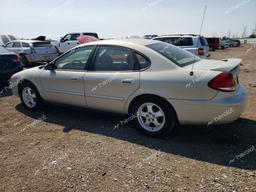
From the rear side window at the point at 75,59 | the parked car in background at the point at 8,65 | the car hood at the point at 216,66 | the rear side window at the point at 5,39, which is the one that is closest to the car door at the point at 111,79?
the rear side window at the point at 75,59

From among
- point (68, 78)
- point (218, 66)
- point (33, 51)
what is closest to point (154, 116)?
point (218, 66)

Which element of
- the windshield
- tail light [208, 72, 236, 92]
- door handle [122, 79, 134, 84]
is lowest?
door handle [122, 79, 134, 84]

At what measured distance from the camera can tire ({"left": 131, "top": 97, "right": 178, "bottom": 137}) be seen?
4.06 metres

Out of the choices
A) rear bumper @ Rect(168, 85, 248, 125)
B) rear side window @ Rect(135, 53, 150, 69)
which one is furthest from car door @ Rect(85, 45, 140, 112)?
rear bumper @ Rect(168, 85, 248, 125)

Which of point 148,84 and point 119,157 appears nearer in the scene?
point 119,157

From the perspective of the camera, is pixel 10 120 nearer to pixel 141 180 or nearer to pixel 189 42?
pixel 141 180

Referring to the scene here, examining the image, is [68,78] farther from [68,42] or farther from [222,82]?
[68,42]

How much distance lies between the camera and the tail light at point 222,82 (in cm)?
367

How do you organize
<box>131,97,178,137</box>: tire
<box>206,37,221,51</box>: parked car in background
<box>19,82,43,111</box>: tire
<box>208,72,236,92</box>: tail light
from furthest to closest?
<box>206,37,221,51</box>: parked car in background
<box>19,82,43,111</box>: tire
<box>131,97,178,137</box>: tire
<box>208,72,236,92</box>: tail light

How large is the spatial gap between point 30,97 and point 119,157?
299 centimetres

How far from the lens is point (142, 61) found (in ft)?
14.0

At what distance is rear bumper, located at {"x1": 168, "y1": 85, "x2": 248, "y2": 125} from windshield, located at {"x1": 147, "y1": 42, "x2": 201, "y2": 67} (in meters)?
0.67

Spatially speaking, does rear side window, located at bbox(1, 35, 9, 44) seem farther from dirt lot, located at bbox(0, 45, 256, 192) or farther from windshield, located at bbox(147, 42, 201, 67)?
Result: windshield, located at bbox(147, 42, 201, 67)

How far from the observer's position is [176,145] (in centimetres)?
397
